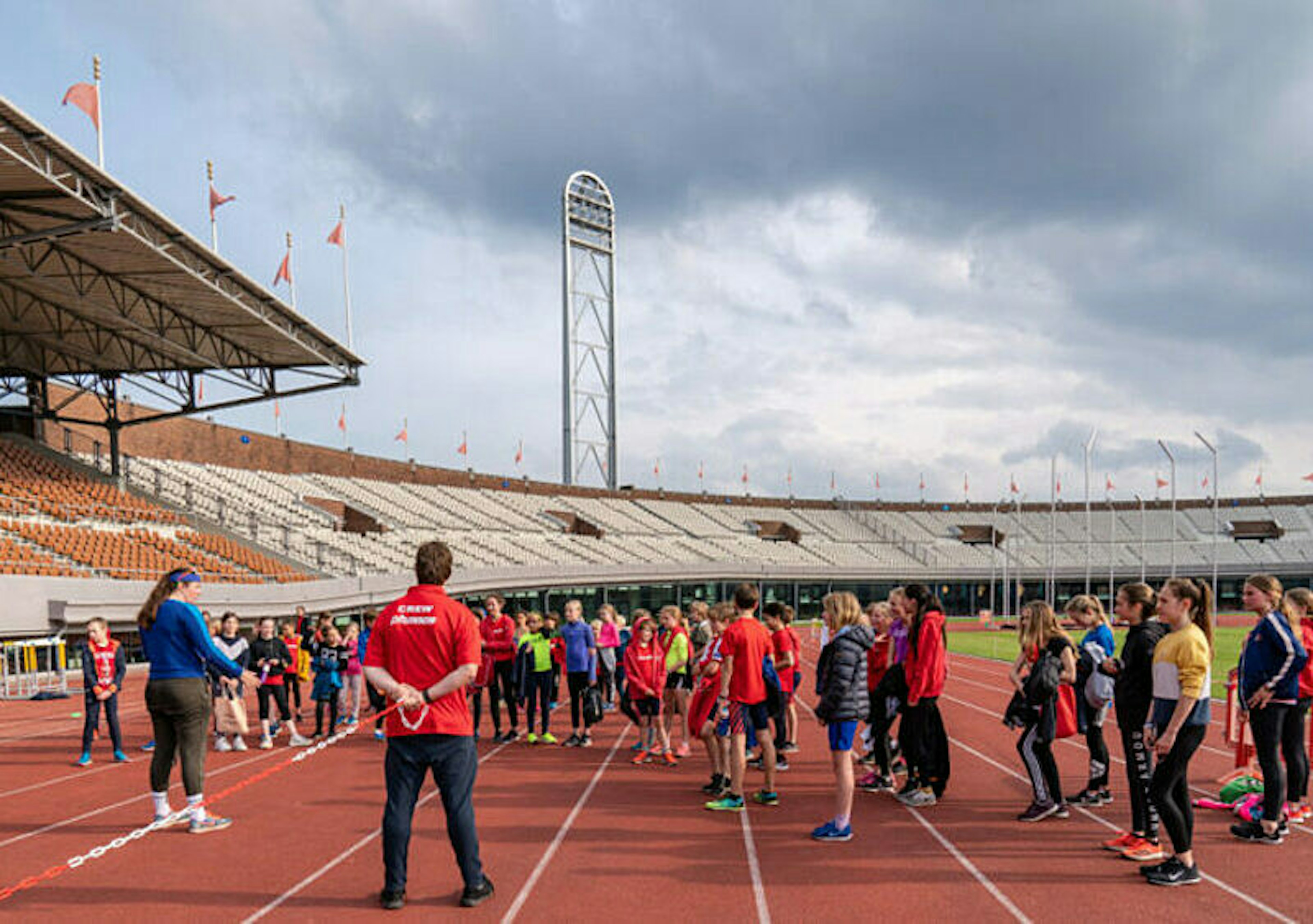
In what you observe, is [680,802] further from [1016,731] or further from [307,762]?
[1016,731]

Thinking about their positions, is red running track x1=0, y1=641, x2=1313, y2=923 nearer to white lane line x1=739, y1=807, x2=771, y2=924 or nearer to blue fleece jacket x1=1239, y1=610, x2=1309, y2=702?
white lane line x1=739, y1=807, x2=771, y2=924

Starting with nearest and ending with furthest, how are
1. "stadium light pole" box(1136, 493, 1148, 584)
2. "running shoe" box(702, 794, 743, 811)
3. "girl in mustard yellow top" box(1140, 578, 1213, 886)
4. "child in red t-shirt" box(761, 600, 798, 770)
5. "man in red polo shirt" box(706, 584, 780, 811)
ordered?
"girl in mustard yellow top" box(1140, 578, 1213, 886), "man in red polo shirt" box(706, 584, 780, 811), "running shoe" box(702, 794, 743, 811), "child in red t-shirt" box(761, 600, 798, 770), "stadium light pole" box(1136, 493, 1148, 584)

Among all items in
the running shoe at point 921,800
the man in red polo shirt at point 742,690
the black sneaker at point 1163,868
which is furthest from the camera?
the running shoe at point 921,800

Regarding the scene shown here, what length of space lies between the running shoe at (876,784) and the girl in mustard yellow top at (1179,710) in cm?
297

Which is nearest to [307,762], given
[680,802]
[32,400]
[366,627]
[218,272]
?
[366,627]

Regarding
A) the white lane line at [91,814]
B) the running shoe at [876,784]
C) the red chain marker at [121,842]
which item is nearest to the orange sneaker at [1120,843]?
the running shoe at [876,784]

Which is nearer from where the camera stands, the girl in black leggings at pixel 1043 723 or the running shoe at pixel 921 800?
the girl in black leggings at pixel 1043 723

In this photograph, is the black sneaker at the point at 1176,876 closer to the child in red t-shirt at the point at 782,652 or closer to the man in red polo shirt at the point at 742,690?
the man in red polo shirt at the point at 742,690

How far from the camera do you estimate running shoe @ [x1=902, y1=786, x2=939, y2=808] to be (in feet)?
27.3

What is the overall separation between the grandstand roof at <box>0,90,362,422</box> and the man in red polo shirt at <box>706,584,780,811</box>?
49.6ft

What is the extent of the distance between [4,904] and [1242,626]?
5181 centimetres

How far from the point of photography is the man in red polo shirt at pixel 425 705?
5402mm

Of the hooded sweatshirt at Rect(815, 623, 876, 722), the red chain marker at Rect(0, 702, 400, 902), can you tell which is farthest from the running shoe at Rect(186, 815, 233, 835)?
the hooded sweatshirt at Rect(815, 623, 876, 722)

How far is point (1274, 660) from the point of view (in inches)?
259
